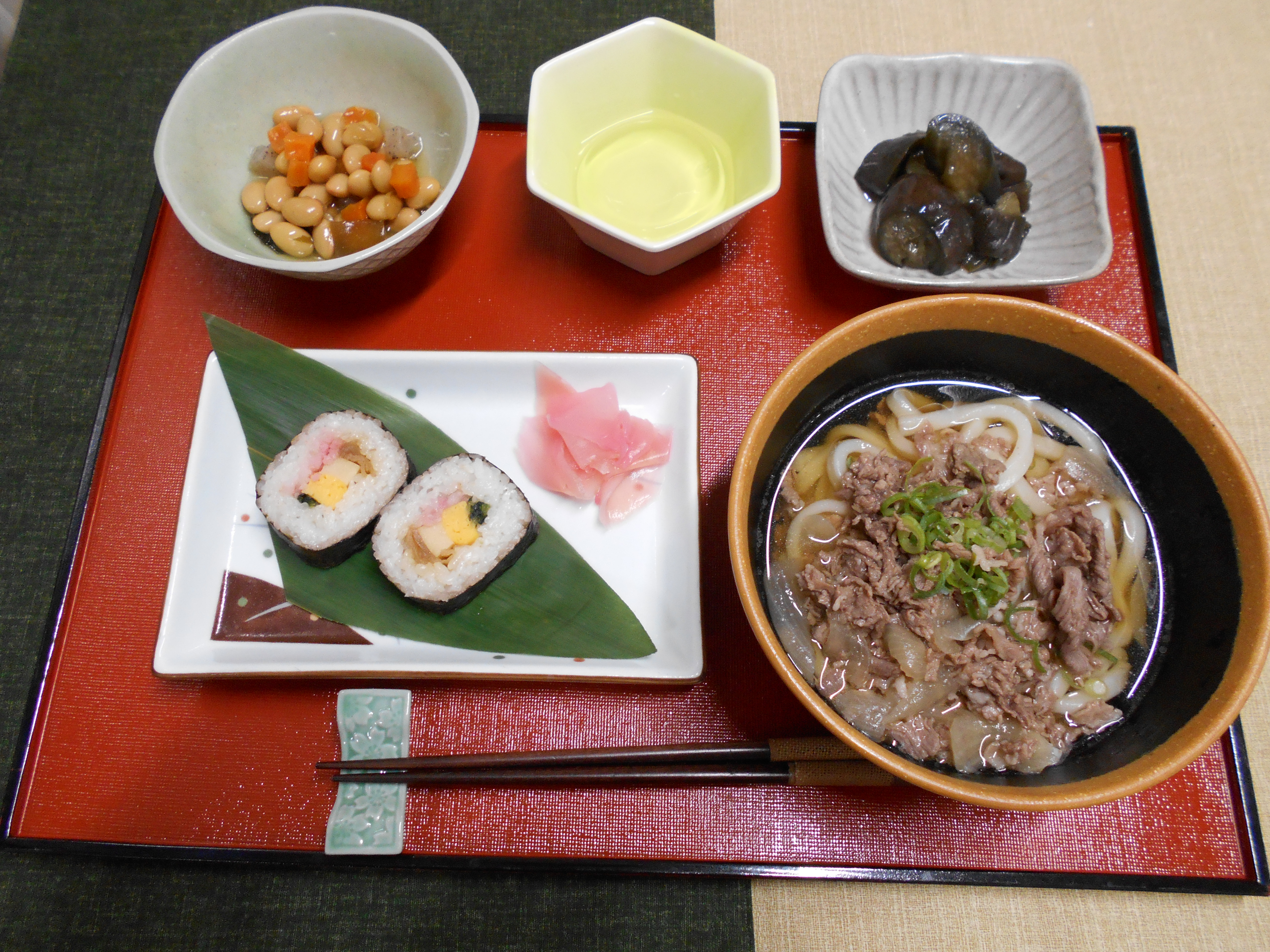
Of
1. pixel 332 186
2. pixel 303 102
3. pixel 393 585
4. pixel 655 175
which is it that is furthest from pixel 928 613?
pixel 303 102

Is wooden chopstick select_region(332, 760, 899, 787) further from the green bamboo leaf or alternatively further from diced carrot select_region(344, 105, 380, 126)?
diced carrot select_region(344, 105, 380, 126)

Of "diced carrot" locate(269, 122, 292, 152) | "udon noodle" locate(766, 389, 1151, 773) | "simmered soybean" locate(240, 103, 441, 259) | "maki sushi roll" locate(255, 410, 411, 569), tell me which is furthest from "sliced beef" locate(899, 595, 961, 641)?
"diced carrot" locate(269, 122, 292, 152)

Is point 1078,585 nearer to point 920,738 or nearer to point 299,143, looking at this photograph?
point 920,738

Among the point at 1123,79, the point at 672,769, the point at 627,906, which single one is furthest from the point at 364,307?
the point at 1123,79

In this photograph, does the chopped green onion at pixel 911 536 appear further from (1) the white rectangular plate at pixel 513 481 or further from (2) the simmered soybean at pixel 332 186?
(2) the simmered soybean at pixel 332 186

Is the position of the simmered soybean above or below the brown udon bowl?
above

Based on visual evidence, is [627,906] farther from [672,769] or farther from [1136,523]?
[1136,523]
